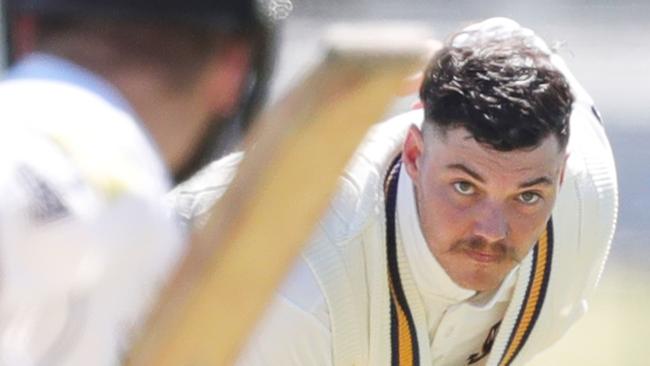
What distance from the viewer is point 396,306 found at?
2582 millimetres

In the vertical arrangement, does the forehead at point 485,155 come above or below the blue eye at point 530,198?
above

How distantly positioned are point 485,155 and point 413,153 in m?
0.10

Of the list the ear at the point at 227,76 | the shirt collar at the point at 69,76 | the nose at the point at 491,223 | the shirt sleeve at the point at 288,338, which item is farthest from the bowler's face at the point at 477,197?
the shirt collar at the point at 69,76

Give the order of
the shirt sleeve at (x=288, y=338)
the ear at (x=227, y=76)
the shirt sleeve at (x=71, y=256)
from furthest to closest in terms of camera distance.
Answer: the shirt sleeve at (x=288, y=338) → the ear at (x=227, y=76) → the shirt sleeve at (x=71, y=256)

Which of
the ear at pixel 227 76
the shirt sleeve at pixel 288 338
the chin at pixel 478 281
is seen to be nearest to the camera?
the ear at pixel 227 76

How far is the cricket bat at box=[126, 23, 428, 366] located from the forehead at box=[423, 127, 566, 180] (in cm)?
→ 142

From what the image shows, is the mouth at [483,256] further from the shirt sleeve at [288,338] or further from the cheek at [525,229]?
the shirt sleeve at [288,338]

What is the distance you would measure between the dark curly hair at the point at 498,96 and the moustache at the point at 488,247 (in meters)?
0.13

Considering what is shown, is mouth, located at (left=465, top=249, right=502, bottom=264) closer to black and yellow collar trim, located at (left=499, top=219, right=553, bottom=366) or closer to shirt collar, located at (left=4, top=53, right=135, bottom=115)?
black and yellow collar trim, located at (left=499, top=219, right=553, bottom=366)

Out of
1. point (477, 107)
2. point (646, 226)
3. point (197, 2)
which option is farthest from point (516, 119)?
point (646, 226)

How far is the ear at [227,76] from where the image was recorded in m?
1.22

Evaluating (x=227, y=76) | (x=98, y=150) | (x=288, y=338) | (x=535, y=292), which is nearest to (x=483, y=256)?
(x=535, y=292)

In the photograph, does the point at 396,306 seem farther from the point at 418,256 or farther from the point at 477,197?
the point at 477,197

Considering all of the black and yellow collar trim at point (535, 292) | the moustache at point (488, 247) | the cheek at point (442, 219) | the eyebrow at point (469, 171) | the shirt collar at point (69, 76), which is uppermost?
the shirt collar at point (69, 76)
